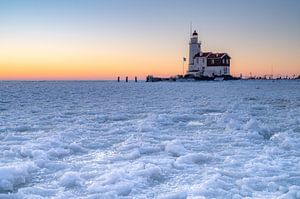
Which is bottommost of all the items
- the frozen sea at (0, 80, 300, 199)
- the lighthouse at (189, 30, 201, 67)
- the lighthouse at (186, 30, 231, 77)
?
the frozen sea at (0, 80, 300, 199)

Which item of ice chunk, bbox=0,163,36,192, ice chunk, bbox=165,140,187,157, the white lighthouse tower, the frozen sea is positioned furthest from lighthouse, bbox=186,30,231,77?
ice chunk, bbox=0,163,36,192

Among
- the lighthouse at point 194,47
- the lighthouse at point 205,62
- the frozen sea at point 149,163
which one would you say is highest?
the lighthouse at point 194,47

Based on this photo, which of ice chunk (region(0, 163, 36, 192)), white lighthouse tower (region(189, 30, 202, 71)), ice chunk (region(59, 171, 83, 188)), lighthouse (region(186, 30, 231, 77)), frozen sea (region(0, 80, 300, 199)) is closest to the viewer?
frozen sea (region(0, 80, 300, 199))

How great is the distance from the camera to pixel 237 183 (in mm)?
7125

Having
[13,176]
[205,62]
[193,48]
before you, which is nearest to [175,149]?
[13,176]

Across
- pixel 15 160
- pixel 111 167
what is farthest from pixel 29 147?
pixel 111 167

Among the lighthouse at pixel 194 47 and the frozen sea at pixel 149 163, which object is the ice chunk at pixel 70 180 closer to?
the frozen sea at pixel 149 163

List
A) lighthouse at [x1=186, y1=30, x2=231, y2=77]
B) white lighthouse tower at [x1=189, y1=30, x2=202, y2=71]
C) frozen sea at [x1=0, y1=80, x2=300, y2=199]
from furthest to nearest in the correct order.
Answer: white lighthouse tower at [x1=189, y1=30, x2=202, y2=71]
lighthouse at [x1=186, y1=30, x2=231, y2=77]
frozen sea at [x1=0, y1=80, x2=300, y2=199]

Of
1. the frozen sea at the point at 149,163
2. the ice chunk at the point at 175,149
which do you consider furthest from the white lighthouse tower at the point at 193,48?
the ice chunk at the point at 175,149

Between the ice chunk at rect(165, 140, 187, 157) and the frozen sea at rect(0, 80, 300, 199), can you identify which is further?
the ice chunk at rect(165, 140, 187, 157)

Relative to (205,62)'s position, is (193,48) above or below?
above

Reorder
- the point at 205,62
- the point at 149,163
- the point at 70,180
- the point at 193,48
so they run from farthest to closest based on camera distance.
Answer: the point at 193,48
the point at 205,62
the point at 149,163
the point at 70,180

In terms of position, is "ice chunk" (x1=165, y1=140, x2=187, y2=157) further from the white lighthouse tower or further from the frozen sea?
the white lighthouse tower

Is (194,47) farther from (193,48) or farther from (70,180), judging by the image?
(70,180)
